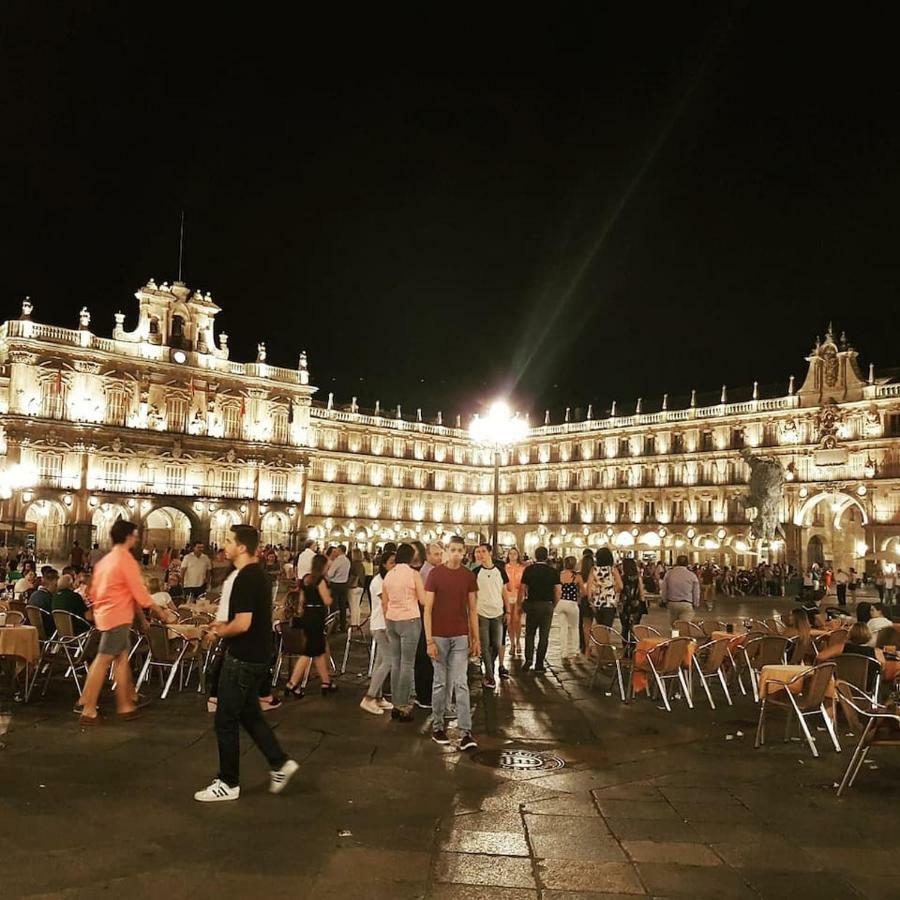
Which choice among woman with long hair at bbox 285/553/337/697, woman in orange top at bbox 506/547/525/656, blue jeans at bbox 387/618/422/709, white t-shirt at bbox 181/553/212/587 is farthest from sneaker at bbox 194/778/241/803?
white t-shirt at bbox 181/553/212/587

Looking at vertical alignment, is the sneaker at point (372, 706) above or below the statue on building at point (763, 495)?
below

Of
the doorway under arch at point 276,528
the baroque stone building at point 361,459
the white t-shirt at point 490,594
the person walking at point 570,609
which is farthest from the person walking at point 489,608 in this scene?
the doorway under arch at point 276,528

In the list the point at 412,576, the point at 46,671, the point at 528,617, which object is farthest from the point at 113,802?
the point at 528,617

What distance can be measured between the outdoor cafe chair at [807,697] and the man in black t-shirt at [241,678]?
4.69 m

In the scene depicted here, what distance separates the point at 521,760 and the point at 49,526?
4496 centimetres

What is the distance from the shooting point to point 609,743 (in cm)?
852

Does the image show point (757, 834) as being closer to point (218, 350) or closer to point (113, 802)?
point (113, 802)

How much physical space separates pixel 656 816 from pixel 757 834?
68 cm

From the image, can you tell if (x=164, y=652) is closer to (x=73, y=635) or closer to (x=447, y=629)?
(x=73, y=635)

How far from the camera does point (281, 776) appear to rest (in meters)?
6.31

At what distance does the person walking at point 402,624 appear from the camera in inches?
355

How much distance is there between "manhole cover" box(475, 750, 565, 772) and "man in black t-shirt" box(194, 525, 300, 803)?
2.08m

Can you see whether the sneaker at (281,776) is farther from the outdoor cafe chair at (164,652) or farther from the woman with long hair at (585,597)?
the woman with long hair at (585,597)

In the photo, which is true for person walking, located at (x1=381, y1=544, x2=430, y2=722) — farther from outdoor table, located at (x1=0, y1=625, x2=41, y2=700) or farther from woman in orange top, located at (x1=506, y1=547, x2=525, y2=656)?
woman in orange top, located at (x1=506, y1=547, x2=525, y2=656)
